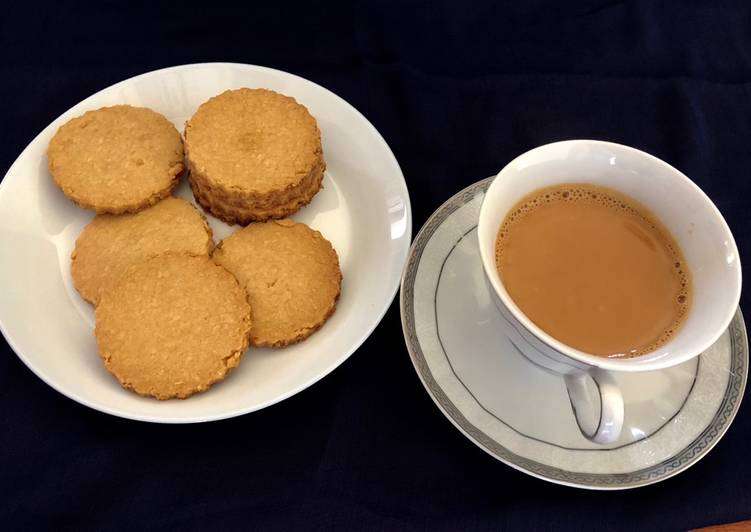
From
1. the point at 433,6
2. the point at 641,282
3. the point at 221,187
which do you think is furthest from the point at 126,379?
the point at 433,6

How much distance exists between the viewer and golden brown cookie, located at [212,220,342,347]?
114 centimetres

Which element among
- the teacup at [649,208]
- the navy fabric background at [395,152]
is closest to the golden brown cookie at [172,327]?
the navy fabric background at [395,152]

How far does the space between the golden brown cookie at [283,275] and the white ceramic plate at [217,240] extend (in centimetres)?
4

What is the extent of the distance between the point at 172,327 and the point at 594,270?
2.19 feet

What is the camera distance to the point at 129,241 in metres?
1.22

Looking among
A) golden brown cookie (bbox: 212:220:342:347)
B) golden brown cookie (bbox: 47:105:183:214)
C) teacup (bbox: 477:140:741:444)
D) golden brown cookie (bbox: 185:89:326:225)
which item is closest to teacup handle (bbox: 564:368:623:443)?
teacup (bbox: 477:140:741:444)

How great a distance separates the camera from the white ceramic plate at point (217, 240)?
3.50 ft

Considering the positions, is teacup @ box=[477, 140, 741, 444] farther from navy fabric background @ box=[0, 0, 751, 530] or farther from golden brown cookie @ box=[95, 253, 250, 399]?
golden brown cookie @ box=[95, 253, 250, 399]

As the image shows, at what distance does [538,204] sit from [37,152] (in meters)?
0.93

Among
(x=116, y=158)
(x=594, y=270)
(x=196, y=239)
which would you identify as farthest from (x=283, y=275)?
(x=594, y=270)

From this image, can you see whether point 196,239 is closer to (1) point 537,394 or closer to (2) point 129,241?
(2) point 129,241

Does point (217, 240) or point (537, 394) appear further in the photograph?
point (217, 240)

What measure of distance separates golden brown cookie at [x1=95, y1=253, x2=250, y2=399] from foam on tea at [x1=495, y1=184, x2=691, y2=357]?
1.48 feet

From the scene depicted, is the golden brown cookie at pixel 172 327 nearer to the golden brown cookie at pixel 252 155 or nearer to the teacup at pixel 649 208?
the golden brown cookie at pixel 252 155
